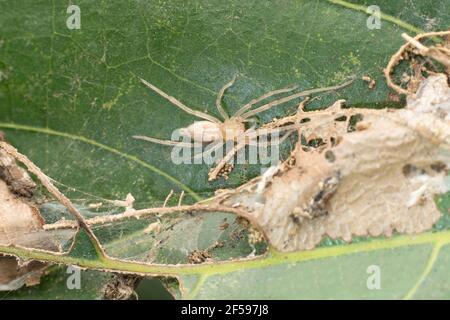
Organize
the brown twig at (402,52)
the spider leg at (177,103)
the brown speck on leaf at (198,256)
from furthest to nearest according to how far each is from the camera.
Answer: the spider leg at (177,103), the brown twig at (402,52), the brown speck on leaf at (198,256)

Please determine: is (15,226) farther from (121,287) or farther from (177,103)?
(177,103)

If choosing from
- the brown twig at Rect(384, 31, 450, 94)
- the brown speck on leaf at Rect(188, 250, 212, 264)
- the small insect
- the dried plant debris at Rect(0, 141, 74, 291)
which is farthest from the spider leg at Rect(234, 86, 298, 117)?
the dried plant debris at Rect(0, 141, 74, 291)

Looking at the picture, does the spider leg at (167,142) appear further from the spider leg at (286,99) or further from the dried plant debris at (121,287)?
the dried plant debris at (121,287)

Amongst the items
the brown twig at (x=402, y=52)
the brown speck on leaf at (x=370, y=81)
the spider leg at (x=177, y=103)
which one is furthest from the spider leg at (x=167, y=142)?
the brown twig at (x=402, y=52)

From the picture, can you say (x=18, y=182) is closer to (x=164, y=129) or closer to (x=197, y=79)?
(x=164, y=129)

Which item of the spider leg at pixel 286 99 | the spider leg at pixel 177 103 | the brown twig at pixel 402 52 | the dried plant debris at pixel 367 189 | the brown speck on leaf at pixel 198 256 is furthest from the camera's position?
the spider leg at pixel 177 103
